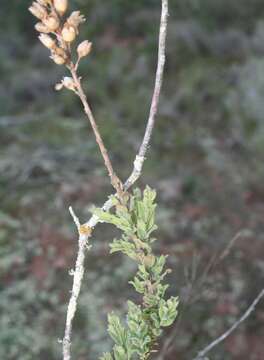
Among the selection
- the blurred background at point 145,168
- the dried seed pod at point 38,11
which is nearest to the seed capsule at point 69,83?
the dried seed pod at point 38,11

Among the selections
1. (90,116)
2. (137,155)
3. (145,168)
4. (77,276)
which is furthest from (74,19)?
(145,168)

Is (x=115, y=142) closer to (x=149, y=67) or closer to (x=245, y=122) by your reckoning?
(x=245, y=122)

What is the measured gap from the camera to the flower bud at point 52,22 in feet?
3.13

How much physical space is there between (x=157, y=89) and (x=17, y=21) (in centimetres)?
928

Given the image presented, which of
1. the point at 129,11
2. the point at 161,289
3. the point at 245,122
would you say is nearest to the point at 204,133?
the point at 245,122

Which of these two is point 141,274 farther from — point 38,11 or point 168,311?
point 38,11

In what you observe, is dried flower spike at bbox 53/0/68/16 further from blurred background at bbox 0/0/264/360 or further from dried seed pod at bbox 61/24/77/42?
blurred background at bbox 0/0/264/360

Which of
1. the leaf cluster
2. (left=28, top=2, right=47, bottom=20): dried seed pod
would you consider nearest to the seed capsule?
(left=28, top=2, right=47, bottom=20): dried seed pod

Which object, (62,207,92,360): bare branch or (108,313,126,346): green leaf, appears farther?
(108,313,126,346): green leaf

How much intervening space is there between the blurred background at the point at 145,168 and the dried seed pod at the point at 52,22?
3.29ft

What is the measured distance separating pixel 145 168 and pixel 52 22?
15.6 feet

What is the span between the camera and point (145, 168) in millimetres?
5707

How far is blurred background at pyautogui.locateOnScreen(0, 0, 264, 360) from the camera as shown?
3787 mm

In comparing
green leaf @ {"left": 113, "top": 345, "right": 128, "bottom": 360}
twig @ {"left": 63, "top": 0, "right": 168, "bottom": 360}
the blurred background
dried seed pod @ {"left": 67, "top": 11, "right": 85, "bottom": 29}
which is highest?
the blurred background
